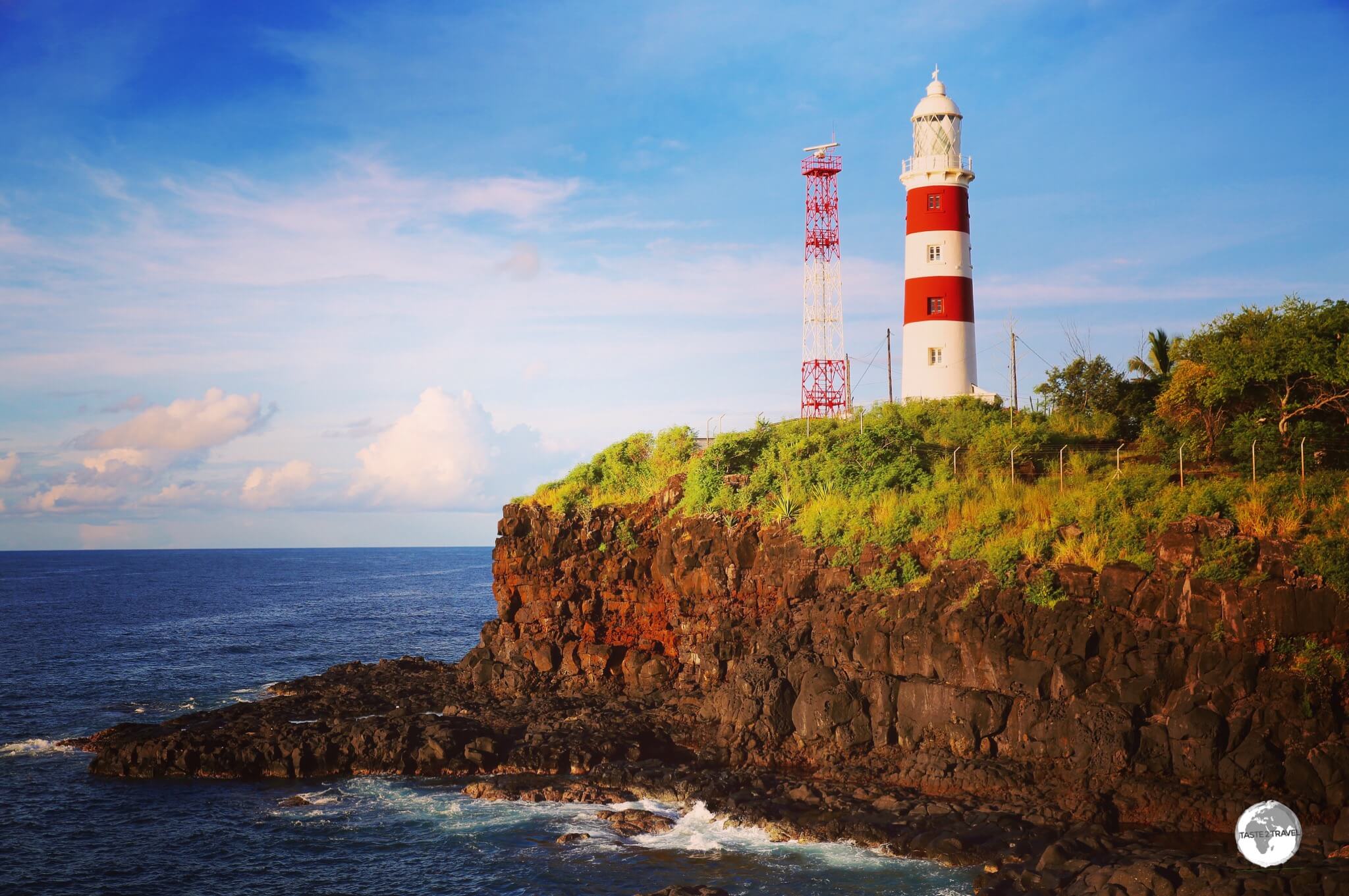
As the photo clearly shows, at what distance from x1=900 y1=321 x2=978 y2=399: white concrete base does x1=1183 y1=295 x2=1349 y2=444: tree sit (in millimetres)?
12960

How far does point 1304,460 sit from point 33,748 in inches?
1818

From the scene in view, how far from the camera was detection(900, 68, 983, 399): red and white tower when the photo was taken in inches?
1783

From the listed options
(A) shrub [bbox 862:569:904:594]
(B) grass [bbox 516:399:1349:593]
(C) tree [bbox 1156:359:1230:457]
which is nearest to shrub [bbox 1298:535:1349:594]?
(B) grass [bbox 516:399:1349:593]

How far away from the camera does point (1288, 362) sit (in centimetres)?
3158

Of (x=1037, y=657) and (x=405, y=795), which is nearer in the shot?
(x=1037, y=657)

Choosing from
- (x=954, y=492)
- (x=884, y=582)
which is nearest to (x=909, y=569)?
(x=884, y=582)

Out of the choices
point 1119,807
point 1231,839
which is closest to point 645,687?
point 1119,807

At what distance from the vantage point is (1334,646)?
24406 millimetres

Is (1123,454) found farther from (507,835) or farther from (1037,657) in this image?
(507,835)

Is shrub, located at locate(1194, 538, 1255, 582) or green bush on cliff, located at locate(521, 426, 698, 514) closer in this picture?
shrub, located at locate(1194, 538, 1255, 582)

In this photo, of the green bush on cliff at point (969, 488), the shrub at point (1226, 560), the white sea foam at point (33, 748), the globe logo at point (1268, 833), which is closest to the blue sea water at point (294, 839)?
the white sea foam at point (33, 748)

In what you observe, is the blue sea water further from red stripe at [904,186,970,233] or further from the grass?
red stripe at [904,186,970,233]

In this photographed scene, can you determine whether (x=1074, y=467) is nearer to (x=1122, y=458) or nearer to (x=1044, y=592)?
(x=1122, y=458)

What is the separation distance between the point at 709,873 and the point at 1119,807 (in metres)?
10.5
